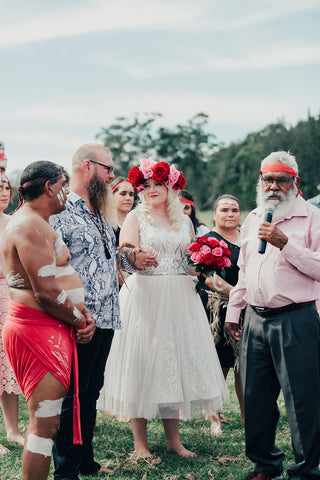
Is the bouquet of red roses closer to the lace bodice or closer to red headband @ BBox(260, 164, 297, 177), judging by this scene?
the lace bodice

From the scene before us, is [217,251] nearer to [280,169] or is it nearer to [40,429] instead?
[280,169]

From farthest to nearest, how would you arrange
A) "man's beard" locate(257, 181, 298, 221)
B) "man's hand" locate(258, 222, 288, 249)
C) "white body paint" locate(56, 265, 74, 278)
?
"man's beard" locate(257, 181, 298, 221)
"man's hand" locate(258, 222, 288, 249)
"white body paint" locate(56, 265, 74, 278)

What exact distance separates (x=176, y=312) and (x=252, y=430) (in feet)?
3.99

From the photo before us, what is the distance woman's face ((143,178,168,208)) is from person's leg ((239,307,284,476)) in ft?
4.77

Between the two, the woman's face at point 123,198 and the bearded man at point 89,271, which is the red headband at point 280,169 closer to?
the bearded man at point 89,271

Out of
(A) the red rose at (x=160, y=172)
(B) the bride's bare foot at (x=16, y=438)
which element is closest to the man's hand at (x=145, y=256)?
(A) the red rose at (x=160, y=172)

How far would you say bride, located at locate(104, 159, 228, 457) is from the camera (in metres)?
4.50

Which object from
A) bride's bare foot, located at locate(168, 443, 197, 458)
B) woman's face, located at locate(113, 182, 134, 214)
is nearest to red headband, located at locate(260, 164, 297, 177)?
bride's bare foot, located at locate(168, 443, 197, 458)

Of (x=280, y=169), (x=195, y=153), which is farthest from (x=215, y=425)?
(x=195, y=153)

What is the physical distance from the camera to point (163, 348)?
456 cm

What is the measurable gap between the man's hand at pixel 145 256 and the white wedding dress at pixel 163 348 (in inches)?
12.9

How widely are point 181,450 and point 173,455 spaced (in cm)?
9

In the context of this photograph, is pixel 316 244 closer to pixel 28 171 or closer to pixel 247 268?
pixel 247 268

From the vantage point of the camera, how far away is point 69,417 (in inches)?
150
